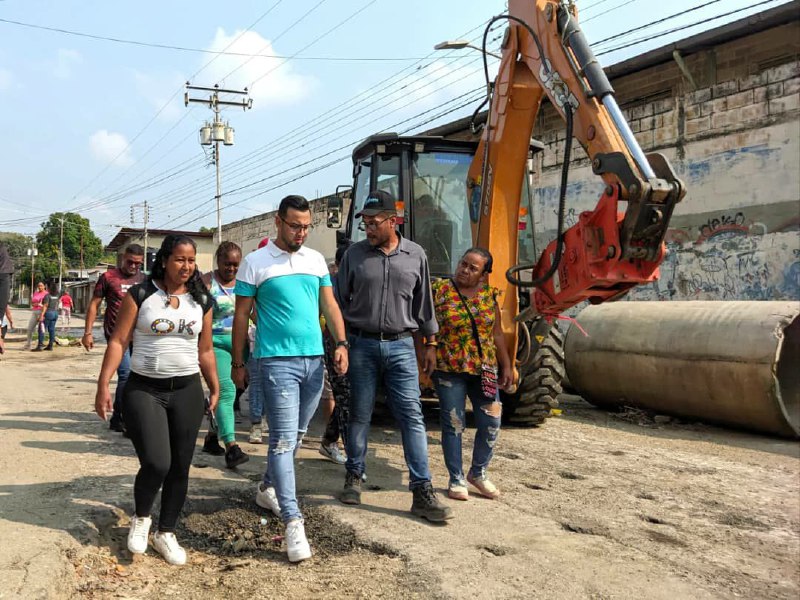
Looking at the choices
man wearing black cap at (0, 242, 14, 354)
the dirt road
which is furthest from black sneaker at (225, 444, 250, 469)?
man wearing black cap at (0, 242, 14, 354)

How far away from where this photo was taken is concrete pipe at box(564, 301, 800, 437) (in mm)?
7391

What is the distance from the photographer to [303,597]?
3.24 m

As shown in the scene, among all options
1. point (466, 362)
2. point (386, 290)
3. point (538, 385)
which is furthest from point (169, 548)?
point (538, 385)

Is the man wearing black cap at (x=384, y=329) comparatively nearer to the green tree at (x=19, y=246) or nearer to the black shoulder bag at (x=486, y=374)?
the black shoulder bag at (x=486, y=374)

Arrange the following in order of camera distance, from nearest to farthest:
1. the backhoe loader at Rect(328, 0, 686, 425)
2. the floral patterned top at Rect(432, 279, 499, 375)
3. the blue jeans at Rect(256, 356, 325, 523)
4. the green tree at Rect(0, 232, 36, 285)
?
the blue jeans at Rect(256, 356, 325, 523) → the backhoe loader at Rect(328, 0, 686, 425) → the floral patterned top at Rect(432, 279, 499, 375) → the green tree at Rect(0, 232, 36, 285)

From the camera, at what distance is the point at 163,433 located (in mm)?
3688

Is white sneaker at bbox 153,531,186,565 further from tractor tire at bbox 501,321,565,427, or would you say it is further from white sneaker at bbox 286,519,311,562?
tractor tire at bbox 501,321,565,427

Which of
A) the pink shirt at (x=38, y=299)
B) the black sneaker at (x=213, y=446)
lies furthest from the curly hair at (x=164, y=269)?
the pink shirt at (x=38, y=299)

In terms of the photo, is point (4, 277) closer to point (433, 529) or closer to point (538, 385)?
point (433, 529)

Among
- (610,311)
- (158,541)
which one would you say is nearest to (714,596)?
(158,541)

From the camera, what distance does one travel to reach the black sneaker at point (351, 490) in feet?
15.1

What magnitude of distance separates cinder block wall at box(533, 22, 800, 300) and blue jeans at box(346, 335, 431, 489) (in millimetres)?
7666

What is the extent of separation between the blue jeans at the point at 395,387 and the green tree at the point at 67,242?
8000 centimetres

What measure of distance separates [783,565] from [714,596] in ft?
2.57
